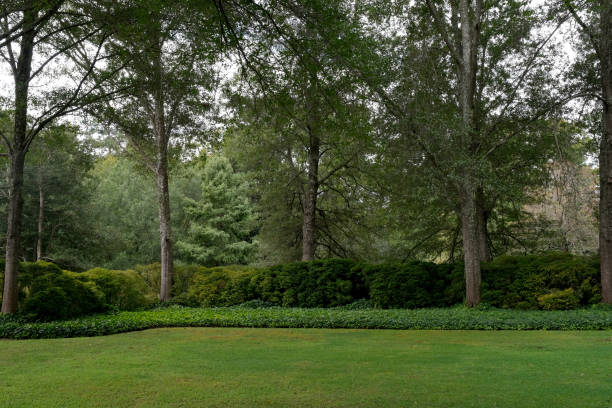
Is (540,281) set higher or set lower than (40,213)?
lower

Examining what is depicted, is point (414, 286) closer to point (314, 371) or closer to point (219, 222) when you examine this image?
point (314, 371)

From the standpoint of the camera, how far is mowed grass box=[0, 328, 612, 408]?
4961mm

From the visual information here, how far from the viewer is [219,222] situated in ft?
95.5

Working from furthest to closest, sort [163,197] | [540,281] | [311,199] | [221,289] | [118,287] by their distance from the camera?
[311,199], [221,289], [163,197], [118,287], [540,281]

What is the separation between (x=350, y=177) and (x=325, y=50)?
537 inches

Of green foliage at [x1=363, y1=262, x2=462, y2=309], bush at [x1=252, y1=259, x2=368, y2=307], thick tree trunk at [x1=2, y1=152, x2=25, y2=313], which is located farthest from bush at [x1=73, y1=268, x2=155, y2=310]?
green foliage at [x1=363, y1=262, x2=462, y2=309]

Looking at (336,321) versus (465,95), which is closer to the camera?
(336,321)

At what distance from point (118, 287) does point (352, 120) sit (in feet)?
34.9

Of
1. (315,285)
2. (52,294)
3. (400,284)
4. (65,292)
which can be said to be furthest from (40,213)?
(400,284)

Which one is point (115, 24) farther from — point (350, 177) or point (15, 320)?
point (350, 177)

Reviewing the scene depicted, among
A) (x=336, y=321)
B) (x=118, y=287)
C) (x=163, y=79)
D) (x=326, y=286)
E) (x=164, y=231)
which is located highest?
(x=163, y=79)

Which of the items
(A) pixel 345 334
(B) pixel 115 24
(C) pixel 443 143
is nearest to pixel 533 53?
(C) pixel 443 143

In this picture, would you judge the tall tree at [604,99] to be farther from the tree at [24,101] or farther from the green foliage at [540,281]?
the tree at [24,101]

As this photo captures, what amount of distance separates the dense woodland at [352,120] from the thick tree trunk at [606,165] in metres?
0.05
